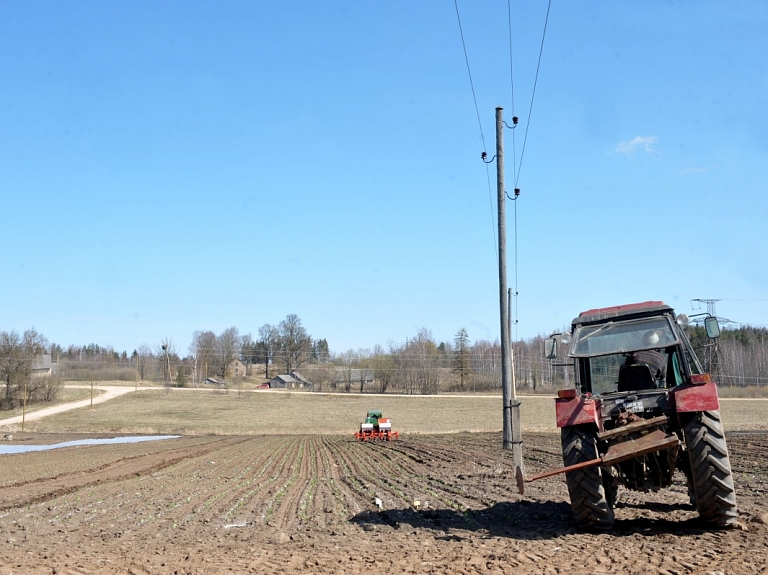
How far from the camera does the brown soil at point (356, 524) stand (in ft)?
22.1

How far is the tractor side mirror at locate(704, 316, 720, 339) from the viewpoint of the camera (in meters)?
8.76

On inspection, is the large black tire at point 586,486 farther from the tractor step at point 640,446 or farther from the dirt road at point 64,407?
the dirt road at point 64,407

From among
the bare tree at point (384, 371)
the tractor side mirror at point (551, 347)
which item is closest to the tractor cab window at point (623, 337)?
the tractor side mirror at point (551, 347)

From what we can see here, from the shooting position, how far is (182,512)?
37.1ft

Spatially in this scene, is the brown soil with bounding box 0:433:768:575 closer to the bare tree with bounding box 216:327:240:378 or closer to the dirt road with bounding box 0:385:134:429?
the dirt road with bounding box 0:385:134:429

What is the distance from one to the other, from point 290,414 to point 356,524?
50235mm

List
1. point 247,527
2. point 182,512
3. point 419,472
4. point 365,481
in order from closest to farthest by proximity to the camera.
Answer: point 247,527 < point 182,512 < point 365,481 < point 419,472

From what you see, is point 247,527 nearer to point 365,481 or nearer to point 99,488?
point 365,481

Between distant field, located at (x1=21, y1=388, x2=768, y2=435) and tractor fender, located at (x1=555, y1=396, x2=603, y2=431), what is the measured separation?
2871 cm

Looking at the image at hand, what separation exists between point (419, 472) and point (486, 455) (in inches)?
167

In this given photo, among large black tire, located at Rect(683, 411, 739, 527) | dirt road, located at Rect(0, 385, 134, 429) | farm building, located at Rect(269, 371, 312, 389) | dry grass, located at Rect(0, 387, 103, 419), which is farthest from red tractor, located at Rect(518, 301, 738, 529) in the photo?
farm building, located at Rect(269, 371, 312, 389)

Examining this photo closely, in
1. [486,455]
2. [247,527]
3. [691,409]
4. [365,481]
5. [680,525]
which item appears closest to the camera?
[691,409]

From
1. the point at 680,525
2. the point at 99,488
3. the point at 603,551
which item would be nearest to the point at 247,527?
the point at 603,551

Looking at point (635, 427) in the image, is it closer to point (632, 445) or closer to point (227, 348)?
point (632, 445)
